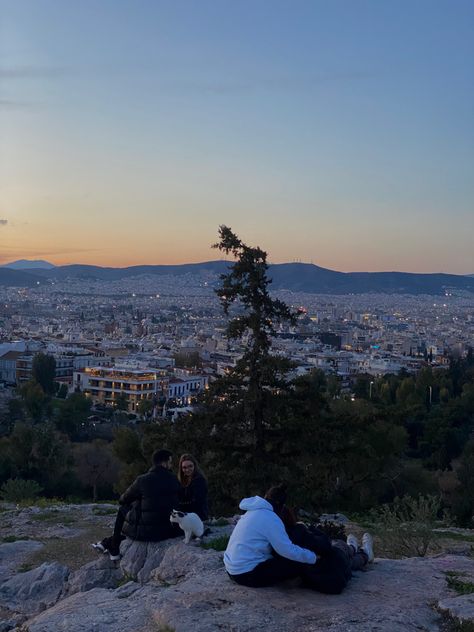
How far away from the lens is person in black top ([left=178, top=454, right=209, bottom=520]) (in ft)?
17.5

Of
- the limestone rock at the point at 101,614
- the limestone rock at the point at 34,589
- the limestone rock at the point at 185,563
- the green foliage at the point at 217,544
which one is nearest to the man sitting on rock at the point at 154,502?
the limestone rock at the point at 185,563

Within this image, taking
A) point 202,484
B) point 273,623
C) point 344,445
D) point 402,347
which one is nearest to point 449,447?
point 344,445

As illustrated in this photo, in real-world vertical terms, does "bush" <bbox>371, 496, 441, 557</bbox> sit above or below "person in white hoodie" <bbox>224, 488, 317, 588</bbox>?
below

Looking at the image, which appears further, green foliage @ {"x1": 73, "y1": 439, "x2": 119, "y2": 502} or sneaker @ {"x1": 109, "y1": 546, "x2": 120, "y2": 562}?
green foliage @ {"x1": 73, "y1": 439, "x2": 119, "y2": 502}

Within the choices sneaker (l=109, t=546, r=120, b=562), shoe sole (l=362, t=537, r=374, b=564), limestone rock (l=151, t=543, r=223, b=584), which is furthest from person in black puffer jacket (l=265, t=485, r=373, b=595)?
sneaker (l=109, t=546, r=120, b=562)

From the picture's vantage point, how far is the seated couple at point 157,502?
5.07m

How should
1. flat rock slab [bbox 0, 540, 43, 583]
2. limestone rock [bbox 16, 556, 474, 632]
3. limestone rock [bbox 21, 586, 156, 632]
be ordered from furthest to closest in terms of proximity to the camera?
1. flat rock slab [bbox 0, 540, 43, 583]
2. limestone rock [bbox 21, 586, 156, 632]
3. limestone rock [bbox 16, 556, 474, 632]

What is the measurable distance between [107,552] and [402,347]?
280ft

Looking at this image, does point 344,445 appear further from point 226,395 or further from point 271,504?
point 271,504

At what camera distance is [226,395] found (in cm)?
922

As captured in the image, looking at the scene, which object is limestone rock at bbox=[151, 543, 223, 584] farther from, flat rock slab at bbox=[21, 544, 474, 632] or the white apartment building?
the white apartment building

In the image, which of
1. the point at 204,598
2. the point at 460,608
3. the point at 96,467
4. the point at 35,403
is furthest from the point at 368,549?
the point at 35,403

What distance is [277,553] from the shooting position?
3.97m

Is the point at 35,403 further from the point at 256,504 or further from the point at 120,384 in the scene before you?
the point at 256,504
